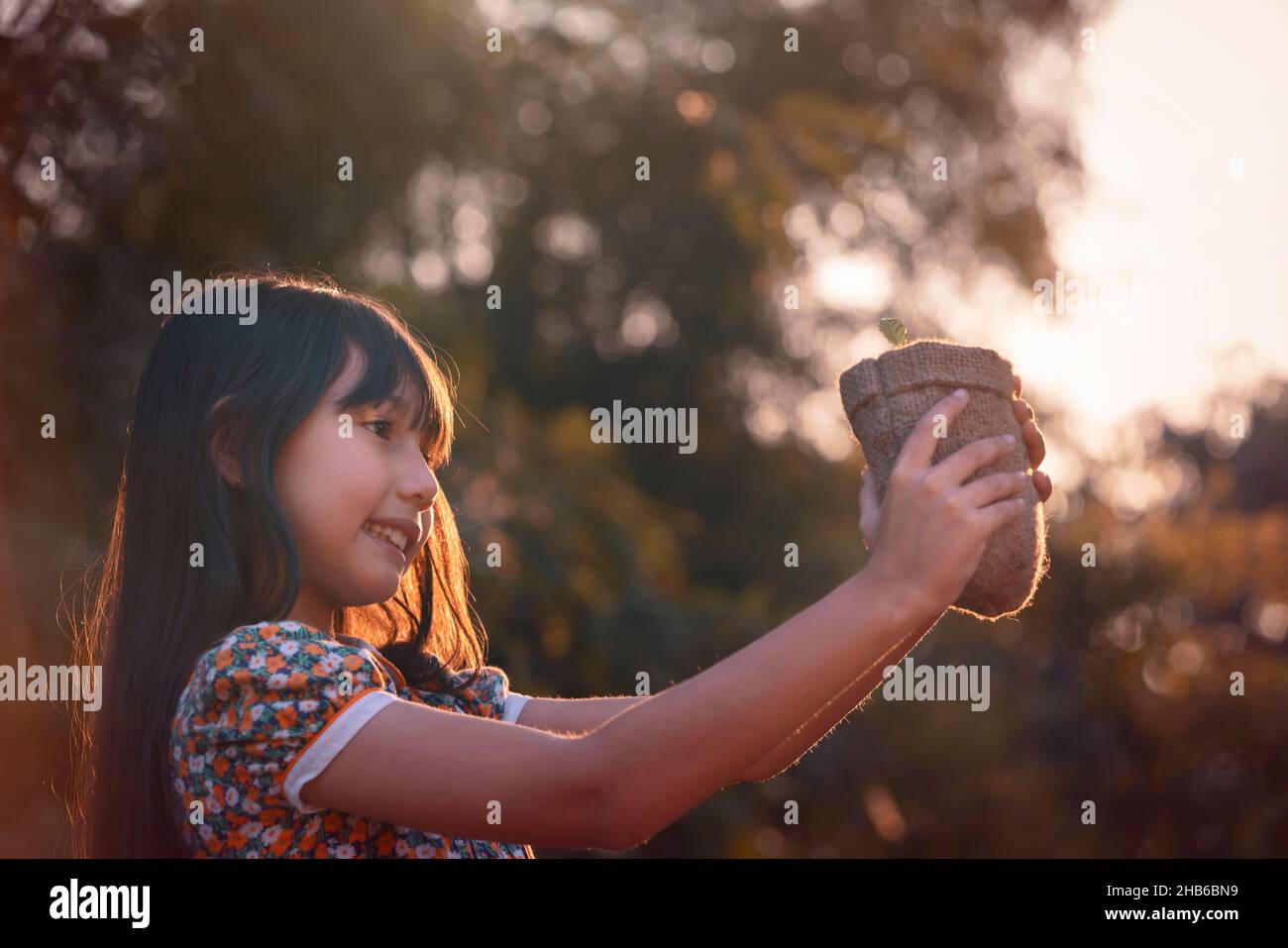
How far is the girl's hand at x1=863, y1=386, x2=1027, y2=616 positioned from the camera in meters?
1.71

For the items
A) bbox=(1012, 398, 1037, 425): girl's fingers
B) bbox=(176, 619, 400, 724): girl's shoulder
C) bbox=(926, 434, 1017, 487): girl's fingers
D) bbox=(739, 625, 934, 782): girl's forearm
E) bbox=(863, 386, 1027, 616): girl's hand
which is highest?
bbox=(1012, 398, 1037, 425): girl's fingers

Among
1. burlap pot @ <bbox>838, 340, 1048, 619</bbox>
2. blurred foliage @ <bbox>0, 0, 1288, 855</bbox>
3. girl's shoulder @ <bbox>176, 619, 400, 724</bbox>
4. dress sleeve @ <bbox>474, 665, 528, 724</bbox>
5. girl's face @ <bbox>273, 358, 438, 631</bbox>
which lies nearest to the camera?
girl's shoulder @ <bbox>176, 619, 400, 724</bbox>

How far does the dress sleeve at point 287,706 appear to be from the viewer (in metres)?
1.74

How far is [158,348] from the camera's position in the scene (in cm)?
224

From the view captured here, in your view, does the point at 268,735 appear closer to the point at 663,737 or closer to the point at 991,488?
the point at 663,737

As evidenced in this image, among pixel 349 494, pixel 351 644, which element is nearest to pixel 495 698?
pixel 351 644

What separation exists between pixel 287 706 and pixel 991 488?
1002mm

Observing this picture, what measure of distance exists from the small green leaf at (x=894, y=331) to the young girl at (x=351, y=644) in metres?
0.23

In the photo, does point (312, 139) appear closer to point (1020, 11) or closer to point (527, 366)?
point (527, 366)

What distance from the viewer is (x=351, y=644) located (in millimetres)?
2057

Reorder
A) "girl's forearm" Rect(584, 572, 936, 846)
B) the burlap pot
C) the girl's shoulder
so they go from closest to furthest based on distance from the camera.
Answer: "girl's forearm" Rect(584, 572, 936, 846), the girl's shoulder, the burlap pot

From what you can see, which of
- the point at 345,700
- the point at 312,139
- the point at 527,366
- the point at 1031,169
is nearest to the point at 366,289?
the point at 312,139

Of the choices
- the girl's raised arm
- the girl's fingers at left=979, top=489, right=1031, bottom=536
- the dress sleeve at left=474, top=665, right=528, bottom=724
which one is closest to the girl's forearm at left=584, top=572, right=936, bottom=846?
the girl's raised arm

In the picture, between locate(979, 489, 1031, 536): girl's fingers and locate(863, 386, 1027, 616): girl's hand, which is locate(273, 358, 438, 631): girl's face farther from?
locate(979, 489, 1031, 536): girl's fingers
